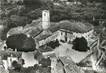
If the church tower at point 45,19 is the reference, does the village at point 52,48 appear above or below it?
below

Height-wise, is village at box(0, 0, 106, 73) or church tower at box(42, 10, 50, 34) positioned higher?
church tower at box(42, 10, 50, 34)

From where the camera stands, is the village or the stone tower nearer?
the village

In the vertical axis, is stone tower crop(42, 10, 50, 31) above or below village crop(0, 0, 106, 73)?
above

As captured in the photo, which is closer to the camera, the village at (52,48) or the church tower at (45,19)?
the village at (52,48)

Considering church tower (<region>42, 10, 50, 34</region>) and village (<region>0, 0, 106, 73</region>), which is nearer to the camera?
village (<region>0, 0, 106, 73</region>)

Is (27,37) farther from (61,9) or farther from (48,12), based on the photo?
(61,9)

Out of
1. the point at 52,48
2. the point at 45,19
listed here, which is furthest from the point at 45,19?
the point at 52,48

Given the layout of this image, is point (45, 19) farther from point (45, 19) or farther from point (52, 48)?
point (52, 48)

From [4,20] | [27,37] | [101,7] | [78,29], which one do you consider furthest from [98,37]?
[4,20]
